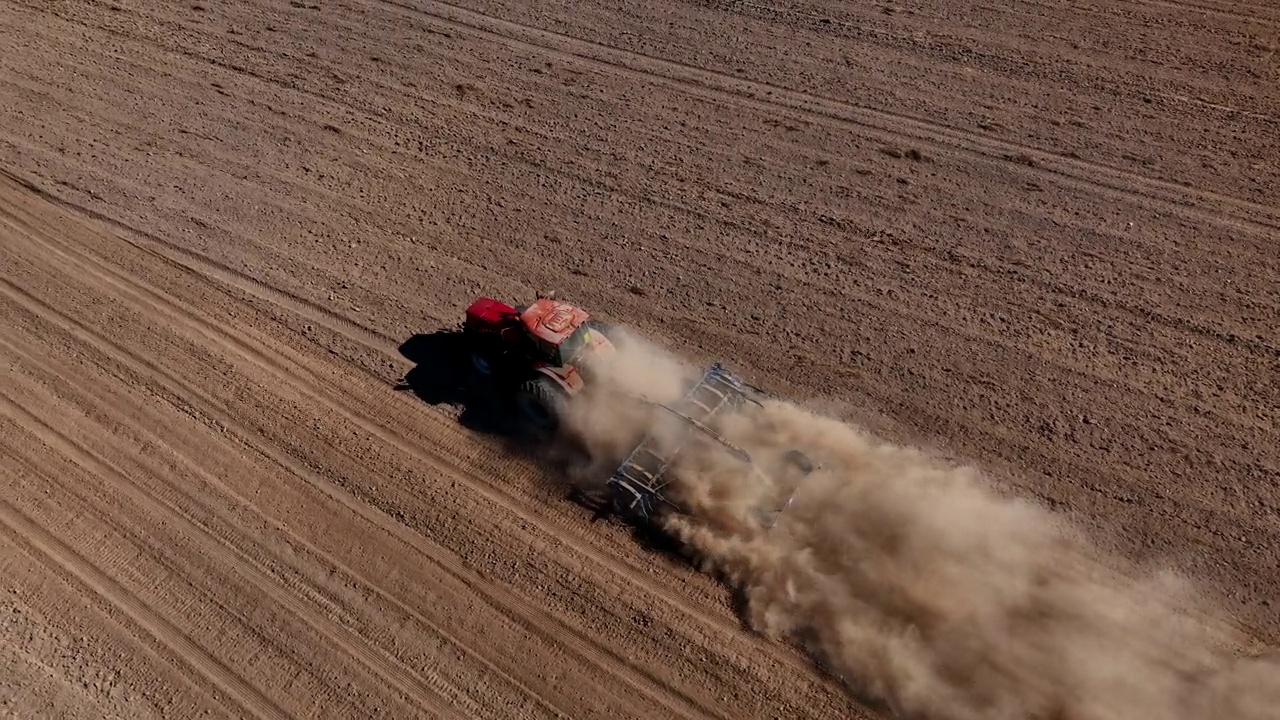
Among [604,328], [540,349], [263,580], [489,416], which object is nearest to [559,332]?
[540,349]

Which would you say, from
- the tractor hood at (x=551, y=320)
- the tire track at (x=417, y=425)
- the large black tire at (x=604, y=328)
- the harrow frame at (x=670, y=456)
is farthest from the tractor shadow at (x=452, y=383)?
the harrow frame at (x=670, y=456)

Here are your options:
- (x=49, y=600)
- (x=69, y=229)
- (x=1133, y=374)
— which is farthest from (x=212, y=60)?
(x=1133, y=374)

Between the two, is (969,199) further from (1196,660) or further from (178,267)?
(178,267)

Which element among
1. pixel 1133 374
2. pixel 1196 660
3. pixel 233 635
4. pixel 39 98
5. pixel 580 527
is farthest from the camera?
pixel 39 98

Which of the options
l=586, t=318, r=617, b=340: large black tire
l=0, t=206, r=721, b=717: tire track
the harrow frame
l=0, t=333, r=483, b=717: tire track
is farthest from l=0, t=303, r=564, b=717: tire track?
l=586, t=318, r=617, b=340: large black tire

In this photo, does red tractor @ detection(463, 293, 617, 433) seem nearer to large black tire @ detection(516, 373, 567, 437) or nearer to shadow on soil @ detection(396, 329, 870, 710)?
large black tire @ detection(516, 373, 567, 437)

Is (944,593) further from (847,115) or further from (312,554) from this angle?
(847,115)
